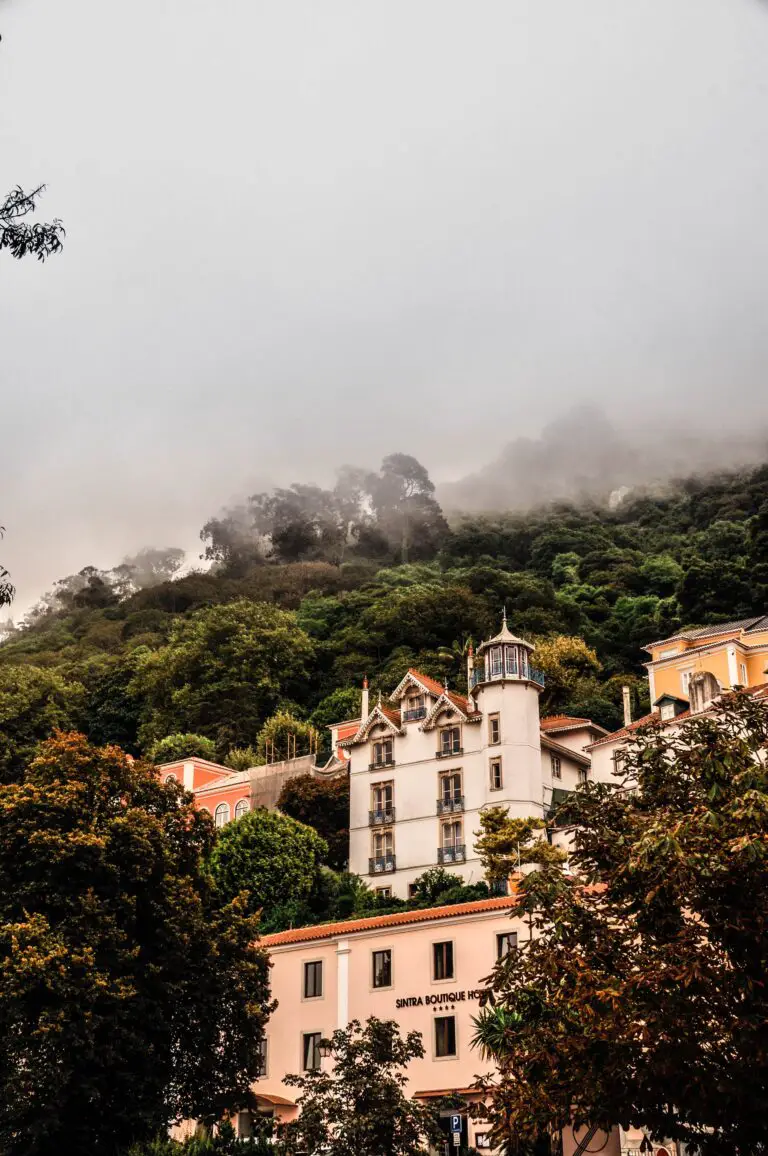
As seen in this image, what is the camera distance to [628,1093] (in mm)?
19109

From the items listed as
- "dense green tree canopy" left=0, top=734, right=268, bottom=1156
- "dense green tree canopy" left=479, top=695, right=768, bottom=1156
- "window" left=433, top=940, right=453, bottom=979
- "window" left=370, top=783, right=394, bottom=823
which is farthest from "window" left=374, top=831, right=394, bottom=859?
"dense green tree canopy" left=479, top=695, right=768, bottom=1156

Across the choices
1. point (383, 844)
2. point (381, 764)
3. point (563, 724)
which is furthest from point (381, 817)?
point (563, 724)

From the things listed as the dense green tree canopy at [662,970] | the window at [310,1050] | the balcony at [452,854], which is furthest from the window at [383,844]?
the dense green tree canopy at [662,970]

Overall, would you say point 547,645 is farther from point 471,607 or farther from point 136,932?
point 136,932

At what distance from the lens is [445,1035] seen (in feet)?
129

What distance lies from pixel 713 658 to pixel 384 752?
18.4m

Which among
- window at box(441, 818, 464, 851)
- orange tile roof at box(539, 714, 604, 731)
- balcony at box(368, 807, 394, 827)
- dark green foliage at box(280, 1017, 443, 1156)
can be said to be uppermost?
orange tile roof at box(539, 714, 604, 731)

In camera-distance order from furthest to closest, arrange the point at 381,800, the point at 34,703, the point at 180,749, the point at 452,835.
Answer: the point at 34,703
the point at 180,749
the point at 381,800
the point at 452,835

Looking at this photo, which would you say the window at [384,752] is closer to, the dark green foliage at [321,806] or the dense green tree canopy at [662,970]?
the dark green foliage at [321,806]

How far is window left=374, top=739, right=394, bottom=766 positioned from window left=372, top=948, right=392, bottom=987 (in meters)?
18.7

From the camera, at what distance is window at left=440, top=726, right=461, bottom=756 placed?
58.4m

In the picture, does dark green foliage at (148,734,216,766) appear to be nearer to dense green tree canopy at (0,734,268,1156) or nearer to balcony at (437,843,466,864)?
balcony at (437,843,466,864)

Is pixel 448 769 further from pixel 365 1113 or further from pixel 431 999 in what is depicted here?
pixel 365 1113

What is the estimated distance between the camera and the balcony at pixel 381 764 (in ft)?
197
